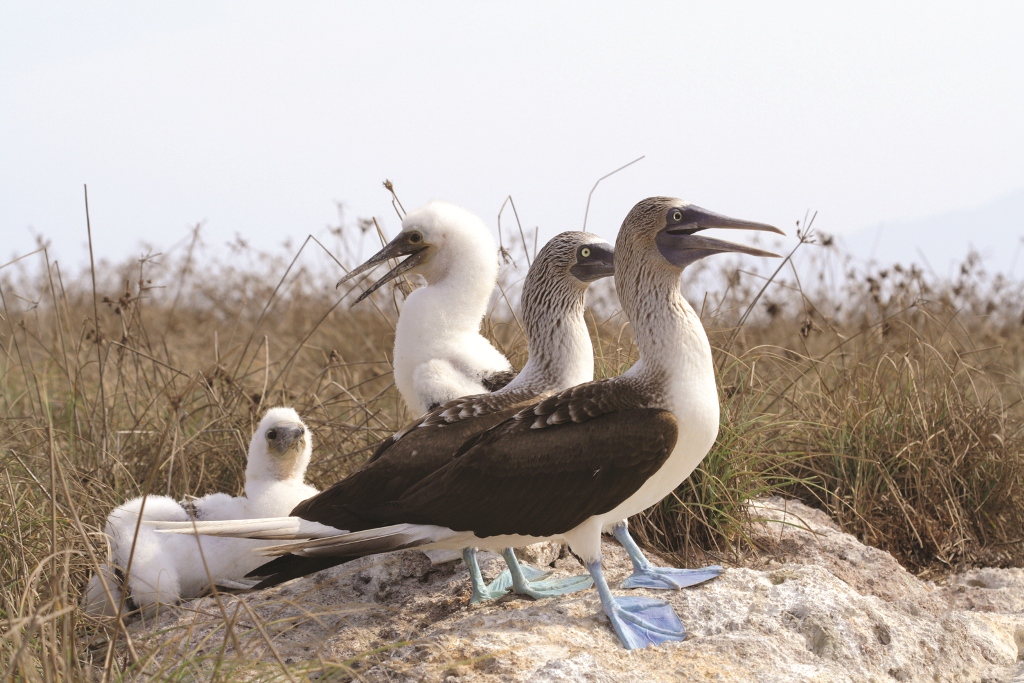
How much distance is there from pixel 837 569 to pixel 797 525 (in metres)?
0.28

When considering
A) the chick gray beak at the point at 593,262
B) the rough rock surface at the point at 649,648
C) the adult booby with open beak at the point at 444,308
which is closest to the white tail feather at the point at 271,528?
the rough rock surface at the point at 649,648

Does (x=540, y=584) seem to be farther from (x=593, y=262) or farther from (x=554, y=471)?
(x=593, y=262)

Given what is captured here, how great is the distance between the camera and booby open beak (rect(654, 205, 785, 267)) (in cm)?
378

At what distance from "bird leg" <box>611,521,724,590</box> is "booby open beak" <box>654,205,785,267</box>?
113cm

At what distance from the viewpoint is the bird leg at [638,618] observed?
3621 millimetres

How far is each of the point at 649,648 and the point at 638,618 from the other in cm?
15

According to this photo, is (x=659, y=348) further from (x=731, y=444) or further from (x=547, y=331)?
(x=731, y=444)

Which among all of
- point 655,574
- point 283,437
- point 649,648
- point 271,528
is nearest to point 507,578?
point 655,574

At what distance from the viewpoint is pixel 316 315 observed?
11375 mm

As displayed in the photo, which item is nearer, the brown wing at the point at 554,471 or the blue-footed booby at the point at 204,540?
the brown wing at the point at 554,471

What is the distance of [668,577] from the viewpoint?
4.03 meters

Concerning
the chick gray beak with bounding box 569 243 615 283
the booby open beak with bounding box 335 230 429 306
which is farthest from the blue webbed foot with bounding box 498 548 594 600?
the booby open beak with bounding box 335 230 429 306

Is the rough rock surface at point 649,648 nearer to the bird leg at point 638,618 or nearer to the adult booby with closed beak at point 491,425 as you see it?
the bird leg at point 638,618

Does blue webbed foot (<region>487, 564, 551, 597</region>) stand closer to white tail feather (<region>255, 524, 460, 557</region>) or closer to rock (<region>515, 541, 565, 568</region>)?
rock (<region>515, 541, 565, 568</region>)
